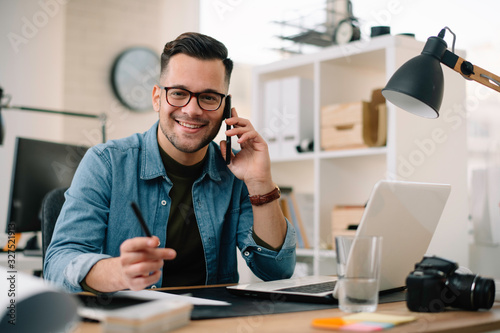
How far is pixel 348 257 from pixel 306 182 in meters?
1.79

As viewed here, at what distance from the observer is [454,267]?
3.44 ft

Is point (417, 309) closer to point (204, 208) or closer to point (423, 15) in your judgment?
point (204, 208)

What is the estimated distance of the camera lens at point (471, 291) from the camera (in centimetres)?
100

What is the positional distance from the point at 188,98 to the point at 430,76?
2.24 ft

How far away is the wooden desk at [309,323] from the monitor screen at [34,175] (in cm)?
172

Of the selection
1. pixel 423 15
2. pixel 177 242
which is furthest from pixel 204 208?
pixel 423 15

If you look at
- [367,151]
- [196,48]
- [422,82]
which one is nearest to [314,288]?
[422,82]

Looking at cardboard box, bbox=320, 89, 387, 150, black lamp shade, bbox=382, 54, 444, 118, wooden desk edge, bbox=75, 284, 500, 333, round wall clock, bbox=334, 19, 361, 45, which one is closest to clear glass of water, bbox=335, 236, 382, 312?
wooden desk edge, bbox=75, 284, 500, 333

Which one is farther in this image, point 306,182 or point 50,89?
point 50,89

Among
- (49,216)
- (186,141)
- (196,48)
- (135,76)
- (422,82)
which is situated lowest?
(49,216)

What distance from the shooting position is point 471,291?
3.29 feet

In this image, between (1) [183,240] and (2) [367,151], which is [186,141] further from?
(2) [367,151]

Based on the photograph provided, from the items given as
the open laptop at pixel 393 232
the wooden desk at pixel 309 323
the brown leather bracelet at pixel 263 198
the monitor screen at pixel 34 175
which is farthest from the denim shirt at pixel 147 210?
the monitor screen at pixel 34 175

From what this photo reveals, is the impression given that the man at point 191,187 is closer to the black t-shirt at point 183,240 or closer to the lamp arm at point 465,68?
the black t-shirt at point 183,240
